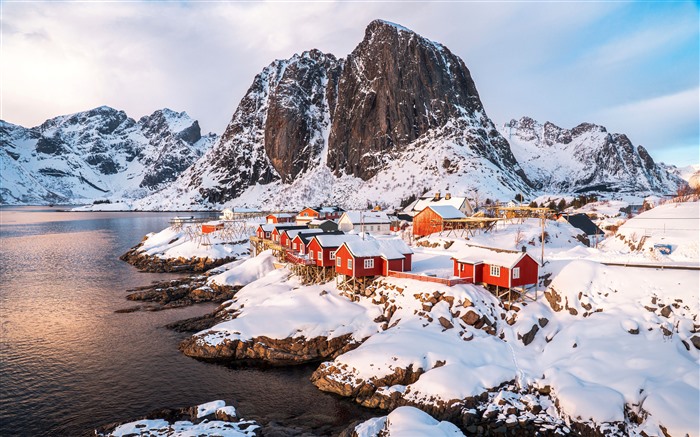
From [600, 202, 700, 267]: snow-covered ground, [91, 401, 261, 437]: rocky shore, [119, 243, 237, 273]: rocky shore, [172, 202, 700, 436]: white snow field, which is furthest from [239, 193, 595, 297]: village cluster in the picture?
[91, 401, 261, 437]: rocky shore

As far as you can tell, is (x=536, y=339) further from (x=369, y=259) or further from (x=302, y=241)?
(x=302, y=241)

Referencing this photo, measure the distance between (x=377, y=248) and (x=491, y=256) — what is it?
12.0 m

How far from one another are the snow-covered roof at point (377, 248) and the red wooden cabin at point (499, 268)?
6.59 m

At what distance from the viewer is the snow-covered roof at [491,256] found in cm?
3616

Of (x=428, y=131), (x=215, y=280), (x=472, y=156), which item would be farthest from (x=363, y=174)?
(x=215, y=280)

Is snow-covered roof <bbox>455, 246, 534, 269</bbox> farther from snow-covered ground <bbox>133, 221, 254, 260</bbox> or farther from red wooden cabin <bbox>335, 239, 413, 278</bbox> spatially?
snow-covered ground <bbox>133, 221, 254, 260</bbox>

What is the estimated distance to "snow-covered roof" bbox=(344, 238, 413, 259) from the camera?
138 feet

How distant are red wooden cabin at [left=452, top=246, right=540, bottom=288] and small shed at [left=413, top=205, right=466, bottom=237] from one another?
21427mm

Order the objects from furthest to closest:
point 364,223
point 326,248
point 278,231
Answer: point 364,223 < point 278,231 < point 326,248

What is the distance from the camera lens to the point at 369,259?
42156 mm

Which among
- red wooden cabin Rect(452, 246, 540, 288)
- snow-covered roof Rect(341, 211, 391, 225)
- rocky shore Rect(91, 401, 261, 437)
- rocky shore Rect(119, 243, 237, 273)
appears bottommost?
rocky shore Rect(91, 401, 261, 437)

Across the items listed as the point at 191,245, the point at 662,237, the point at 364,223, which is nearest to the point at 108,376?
the point at 191,245

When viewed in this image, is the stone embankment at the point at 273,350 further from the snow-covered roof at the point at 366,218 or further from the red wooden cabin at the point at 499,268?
the snow-covered roof at the point at 366,218

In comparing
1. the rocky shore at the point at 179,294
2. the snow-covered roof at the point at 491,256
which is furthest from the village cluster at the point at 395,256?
the rocky shore at the point at 179,294
